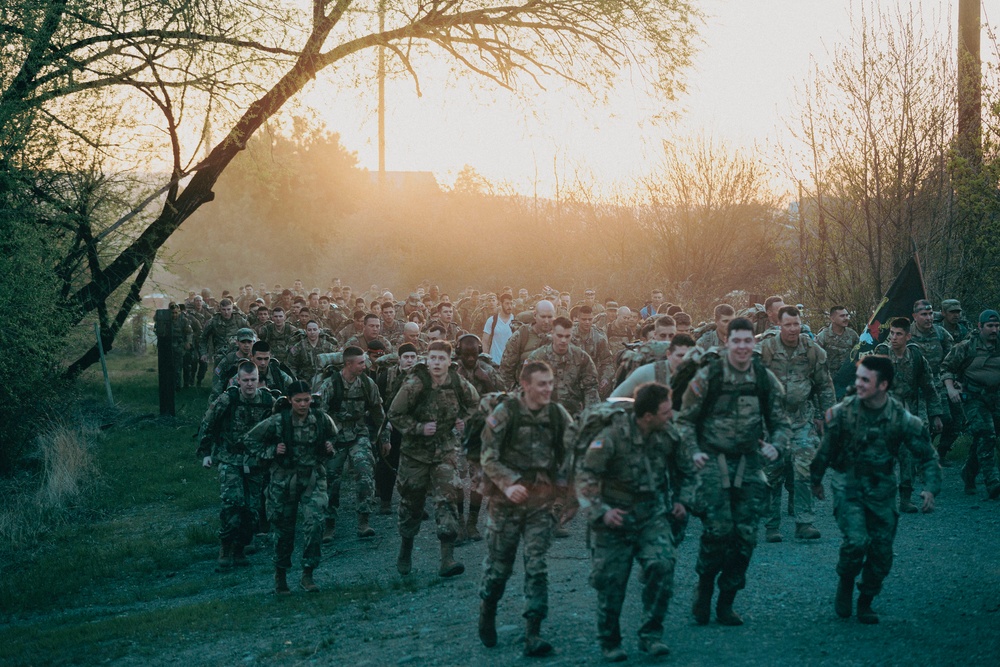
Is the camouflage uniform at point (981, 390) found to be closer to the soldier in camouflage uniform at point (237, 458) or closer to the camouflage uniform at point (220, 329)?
the soldier in camouflage uniform at point (237, 458)

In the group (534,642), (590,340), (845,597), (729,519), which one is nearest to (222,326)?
(590,340)

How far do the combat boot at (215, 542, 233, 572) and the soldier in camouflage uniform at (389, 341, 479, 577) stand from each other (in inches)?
78.9

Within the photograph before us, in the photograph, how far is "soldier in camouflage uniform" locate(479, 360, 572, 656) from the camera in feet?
21.5

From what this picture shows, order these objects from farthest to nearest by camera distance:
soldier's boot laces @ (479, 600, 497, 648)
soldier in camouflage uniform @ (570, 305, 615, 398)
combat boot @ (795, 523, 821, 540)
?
soldier in camouflage uniform @ (570, 305, 615, 398) < combat boot @ (795, 523, 821, 540) < soldier's boot laces @ (479, 600, 497, 648)

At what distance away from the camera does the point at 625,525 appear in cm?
601

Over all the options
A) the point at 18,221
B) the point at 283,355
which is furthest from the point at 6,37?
the point at 283,355

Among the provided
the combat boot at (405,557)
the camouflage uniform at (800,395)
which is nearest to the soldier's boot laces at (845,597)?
the camouflage uniform at (800,395)

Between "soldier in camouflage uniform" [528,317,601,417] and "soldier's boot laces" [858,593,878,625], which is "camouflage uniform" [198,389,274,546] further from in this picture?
"soldier's boot laces" [858,593,878,625]

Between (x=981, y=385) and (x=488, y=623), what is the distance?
704 centimetres

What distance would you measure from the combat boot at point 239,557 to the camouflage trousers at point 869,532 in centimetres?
594

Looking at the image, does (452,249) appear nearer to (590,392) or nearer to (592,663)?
(590,392)

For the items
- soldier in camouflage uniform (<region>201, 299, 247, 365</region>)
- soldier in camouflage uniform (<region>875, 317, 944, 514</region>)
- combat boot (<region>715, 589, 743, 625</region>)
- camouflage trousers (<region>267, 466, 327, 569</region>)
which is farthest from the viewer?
soldier in camouflage uniform (<region>201, 299, 247, 365</region>)

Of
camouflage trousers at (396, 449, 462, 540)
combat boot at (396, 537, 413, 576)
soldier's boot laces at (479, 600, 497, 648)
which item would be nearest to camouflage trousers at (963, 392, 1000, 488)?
camouflage trousers at (396, 449, 462, 540)

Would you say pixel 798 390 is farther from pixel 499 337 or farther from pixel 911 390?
pixel 499 337
